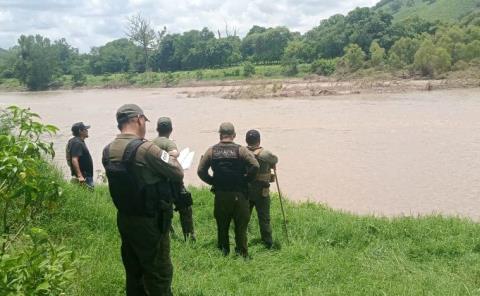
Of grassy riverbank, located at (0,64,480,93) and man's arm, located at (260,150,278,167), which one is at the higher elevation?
man's arm, located at (260,150,278,167)

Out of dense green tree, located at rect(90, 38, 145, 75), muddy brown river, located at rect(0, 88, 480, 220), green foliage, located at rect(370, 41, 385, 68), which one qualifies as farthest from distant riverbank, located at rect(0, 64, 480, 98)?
dense green tree, located at rect(90, 38, 145, 75)

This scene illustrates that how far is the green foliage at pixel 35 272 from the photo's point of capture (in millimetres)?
1823

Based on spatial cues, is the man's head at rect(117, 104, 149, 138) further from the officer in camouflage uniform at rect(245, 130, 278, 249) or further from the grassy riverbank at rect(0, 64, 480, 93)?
the grassy riverbank at rect(0, 64, 480, 93)

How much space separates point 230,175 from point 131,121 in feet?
6.37

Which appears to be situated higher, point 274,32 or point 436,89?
point 274,32

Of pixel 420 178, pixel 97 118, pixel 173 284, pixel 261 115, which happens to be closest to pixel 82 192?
pixel 173 284

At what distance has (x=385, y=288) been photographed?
457 centimetres

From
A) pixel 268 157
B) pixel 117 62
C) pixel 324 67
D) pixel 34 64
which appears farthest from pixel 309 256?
pixel 117 62

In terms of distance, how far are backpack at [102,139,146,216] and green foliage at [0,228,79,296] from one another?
139cm

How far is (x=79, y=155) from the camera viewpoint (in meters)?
7.14

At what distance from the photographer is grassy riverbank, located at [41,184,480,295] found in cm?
452

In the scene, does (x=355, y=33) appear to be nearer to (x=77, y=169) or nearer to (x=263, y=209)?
(x=77, y=169)

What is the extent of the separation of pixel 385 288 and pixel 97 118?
94.0 feet

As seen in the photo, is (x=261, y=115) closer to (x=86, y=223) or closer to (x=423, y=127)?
(x=423, y=127)
